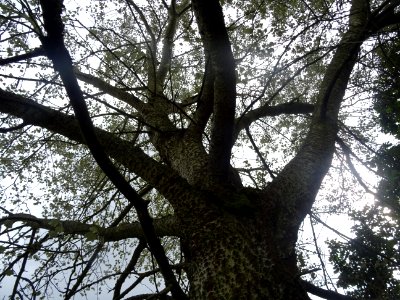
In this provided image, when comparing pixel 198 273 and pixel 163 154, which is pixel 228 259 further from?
pixel 163 154

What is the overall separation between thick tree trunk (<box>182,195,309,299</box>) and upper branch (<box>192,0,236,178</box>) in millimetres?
440

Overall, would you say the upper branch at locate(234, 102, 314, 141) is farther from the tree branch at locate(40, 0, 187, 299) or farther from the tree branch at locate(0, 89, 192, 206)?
the tree branch at locate(40, 0, 187, 299)

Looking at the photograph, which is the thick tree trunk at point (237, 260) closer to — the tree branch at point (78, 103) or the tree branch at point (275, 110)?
the tree branch at point (78, 103)

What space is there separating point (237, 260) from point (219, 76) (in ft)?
3.75

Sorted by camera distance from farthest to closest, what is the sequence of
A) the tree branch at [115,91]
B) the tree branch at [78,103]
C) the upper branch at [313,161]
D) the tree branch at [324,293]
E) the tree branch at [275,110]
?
the tree branch at [115,91] < the tree branch at [275,110] < the upper branch at [313,161] < the tree branch at [324,293] < the tree branch at [78,103]

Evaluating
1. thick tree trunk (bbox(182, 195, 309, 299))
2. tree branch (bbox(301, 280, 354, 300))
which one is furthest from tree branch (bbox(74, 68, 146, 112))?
tree branch (bbox(301, 280, 354, 300))

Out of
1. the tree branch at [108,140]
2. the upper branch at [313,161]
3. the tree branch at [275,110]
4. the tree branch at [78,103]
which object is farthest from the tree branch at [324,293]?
the tree branch at [275,110]

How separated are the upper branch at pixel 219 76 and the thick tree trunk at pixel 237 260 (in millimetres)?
440

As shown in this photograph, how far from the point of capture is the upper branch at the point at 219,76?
174 cm

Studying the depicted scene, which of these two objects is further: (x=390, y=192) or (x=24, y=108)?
(x=390, y=192)

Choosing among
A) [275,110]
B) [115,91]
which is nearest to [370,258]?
[275,110]

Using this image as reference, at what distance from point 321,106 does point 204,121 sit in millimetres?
1262

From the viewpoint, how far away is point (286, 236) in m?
2.19

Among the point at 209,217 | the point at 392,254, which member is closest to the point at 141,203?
the point at 209,217
